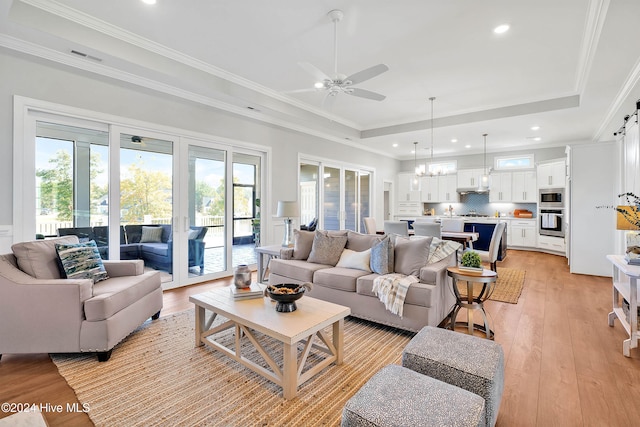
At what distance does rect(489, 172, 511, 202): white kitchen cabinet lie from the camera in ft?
27.6

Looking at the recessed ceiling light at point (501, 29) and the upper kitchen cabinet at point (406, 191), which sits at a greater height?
the recessed ceiling light at point (501, 29)

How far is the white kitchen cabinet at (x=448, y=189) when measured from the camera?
928cm

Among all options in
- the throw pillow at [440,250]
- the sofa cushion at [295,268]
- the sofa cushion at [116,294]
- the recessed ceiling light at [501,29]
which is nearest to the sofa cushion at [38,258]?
the sofa cushion at [116,294]

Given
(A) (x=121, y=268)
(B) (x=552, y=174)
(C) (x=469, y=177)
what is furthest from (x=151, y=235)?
(B) (x=552, y=174)

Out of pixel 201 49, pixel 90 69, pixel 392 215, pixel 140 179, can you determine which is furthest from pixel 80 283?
pixel 392 215

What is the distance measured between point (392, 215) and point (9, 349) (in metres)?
9.06

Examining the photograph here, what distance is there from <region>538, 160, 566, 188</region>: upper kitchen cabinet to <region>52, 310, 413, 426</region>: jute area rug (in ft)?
22.6

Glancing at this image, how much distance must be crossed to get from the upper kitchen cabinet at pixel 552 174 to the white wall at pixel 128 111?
5.59 meters

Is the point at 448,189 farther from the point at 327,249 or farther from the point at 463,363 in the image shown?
the point at 463,363

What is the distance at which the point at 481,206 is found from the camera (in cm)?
908

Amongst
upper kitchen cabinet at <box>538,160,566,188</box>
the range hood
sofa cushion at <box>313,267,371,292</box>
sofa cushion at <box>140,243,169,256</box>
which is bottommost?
sofa cushion at <box>313,267,371,292</box>

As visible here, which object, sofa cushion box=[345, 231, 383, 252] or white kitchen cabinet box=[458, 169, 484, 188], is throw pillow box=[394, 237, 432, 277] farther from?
white kitchen cabinet box=[458, 169, 484, 188]

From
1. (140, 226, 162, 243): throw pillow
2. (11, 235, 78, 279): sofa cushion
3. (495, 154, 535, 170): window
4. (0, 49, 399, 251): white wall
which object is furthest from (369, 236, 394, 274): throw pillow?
(495, 154, 535, 170): window

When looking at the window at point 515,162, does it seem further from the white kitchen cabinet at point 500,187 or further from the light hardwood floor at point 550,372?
the light hardwood floor at point 550,372
